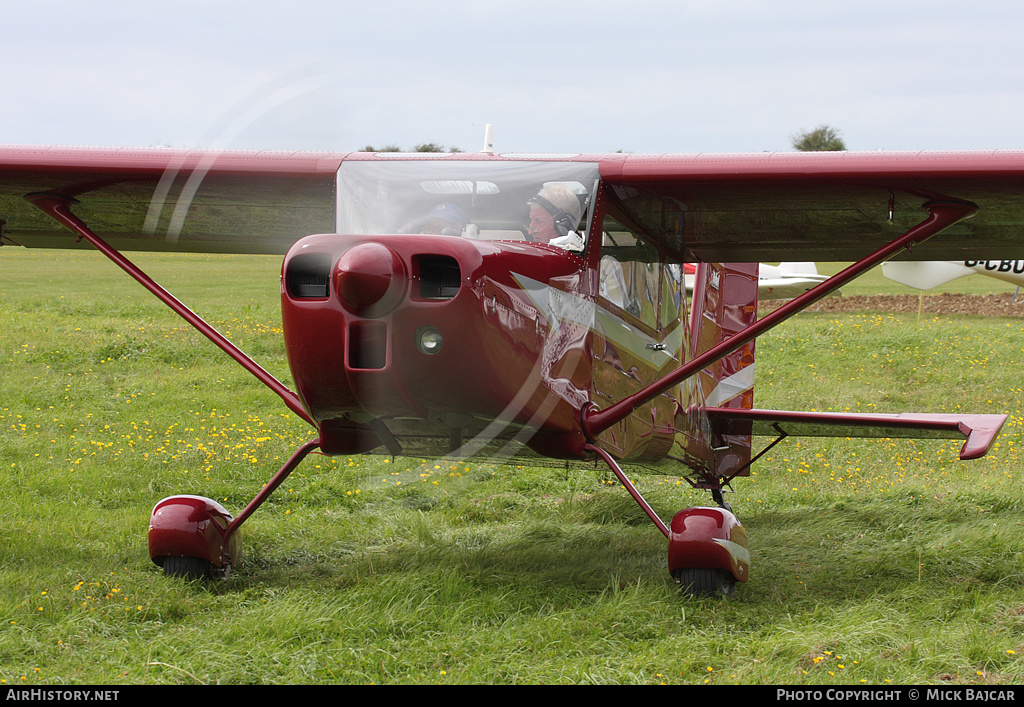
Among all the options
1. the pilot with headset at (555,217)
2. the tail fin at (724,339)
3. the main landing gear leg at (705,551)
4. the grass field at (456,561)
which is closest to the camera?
the grass field at (456,561)

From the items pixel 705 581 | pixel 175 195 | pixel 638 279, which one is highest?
pixel 175 195

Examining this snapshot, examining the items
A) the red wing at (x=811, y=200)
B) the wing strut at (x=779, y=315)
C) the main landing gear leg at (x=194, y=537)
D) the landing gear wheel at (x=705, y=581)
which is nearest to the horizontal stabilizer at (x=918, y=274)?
the red wing at (x=811, y=200)

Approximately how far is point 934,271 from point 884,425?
17.8 metres

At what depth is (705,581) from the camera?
4.98 m

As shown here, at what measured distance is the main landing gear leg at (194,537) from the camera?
518 centimetres

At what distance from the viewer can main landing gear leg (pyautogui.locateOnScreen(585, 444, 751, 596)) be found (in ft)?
16.1

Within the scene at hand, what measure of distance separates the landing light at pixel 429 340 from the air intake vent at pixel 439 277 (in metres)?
0.15

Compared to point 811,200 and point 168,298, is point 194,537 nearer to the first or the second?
point 168,298

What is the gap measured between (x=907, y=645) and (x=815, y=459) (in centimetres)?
539

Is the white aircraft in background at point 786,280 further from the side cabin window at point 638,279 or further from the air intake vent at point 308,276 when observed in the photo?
the air intake vent at point 308,276

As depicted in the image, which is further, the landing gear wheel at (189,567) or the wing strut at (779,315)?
the landing gear wheel at (189,567)

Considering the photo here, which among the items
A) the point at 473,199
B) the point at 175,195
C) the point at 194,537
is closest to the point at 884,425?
the point at 473,199
